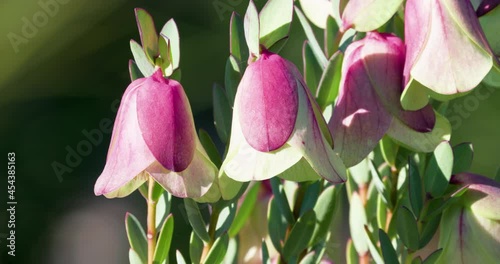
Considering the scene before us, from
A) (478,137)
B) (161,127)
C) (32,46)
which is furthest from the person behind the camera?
(32,46)

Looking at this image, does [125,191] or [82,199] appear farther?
[82,199]

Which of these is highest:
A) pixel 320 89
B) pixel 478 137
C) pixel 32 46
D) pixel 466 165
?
pixel 32 46

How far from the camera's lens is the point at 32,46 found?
6.22ft

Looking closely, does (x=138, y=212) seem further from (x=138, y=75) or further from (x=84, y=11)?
(x=138, y=75)

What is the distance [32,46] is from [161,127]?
1479 millimetres

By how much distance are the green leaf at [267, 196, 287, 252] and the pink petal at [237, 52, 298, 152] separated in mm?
130

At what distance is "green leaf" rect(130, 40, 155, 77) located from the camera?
51cm

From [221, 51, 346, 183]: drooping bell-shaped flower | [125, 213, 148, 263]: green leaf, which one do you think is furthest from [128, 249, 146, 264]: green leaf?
[221, 51, 346, 183]: drooping bell-shaped flower

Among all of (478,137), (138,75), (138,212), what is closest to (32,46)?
(138,212)

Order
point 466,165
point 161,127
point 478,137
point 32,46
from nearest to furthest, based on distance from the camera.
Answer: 1. point 161,127
2. point 466,165
3. point 478,137
4. point 32,46

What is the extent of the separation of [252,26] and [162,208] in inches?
6.9

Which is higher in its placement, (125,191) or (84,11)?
(84,11)

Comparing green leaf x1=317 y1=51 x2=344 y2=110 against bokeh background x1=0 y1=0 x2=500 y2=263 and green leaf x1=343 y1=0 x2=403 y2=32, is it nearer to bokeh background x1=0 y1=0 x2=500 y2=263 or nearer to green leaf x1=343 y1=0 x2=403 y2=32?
green leaf x1=343 y1=0 x2=403 y2=32

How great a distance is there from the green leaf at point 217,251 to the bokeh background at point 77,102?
118 centimetres
